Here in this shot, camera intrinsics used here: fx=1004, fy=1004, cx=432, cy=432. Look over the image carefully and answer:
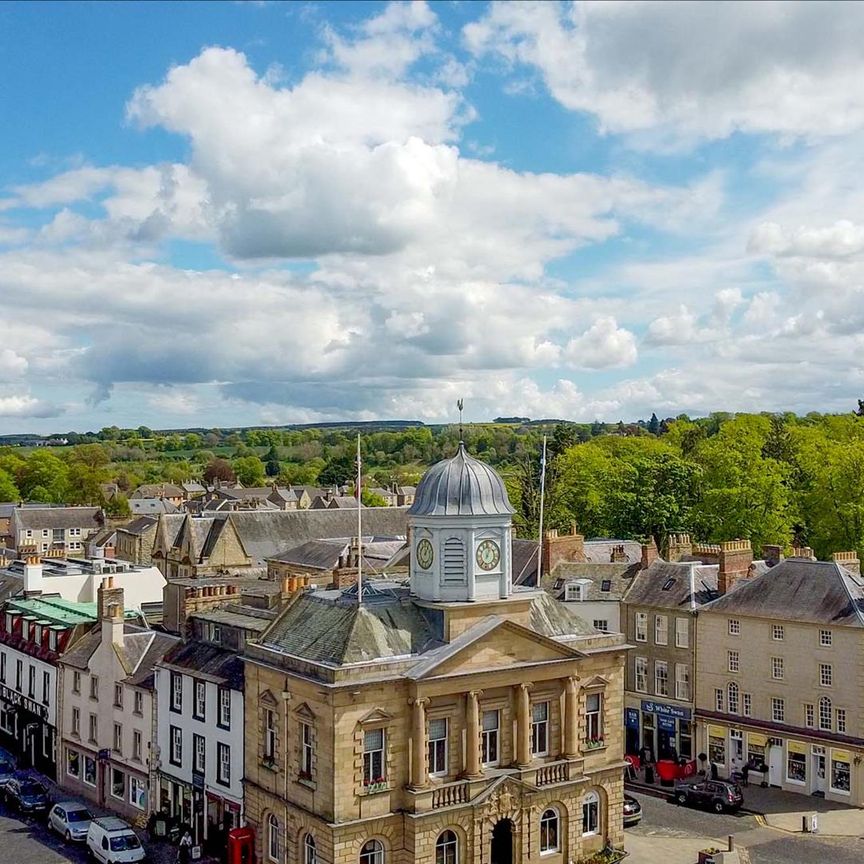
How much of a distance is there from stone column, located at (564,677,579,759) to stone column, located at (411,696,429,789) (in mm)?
6097

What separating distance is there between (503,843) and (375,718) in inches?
280

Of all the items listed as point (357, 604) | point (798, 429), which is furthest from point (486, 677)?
point (798, 429)

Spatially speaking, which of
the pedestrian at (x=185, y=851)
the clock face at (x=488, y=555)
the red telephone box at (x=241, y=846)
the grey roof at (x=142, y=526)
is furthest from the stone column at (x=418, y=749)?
the grey roof at (x=142, y=526)

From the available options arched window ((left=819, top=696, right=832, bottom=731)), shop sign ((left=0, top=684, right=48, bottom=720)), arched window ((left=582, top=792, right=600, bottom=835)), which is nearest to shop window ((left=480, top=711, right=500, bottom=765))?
arched window ((left=582, top=792, right=600, bottom=835))

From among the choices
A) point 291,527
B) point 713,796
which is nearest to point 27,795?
point 713,796

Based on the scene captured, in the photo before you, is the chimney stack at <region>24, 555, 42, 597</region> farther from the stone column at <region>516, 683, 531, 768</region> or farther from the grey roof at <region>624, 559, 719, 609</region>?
the grey roof at <region>624, 559, 719, 609</region>

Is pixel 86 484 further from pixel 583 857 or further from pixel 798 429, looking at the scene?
pixel 583 857

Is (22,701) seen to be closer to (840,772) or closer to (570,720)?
(570,720)

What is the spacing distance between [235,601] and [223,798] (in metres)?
10.4

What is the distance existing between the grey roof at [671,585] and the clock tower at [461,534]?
1746 centimetres

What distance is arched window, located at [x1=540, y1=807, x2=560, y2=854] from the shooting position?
3550 cm

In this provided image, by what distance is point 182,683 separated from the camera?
39.5 meters

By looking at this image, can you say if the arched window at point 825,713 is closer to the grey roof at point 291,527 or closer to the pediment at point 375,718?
the pediment at point 375,718

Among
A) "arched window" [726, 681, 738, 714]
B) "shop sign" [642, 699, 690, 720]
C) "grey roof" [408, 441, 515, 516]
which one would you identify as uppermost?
"grey roof" [408, 441, 515, 516]
